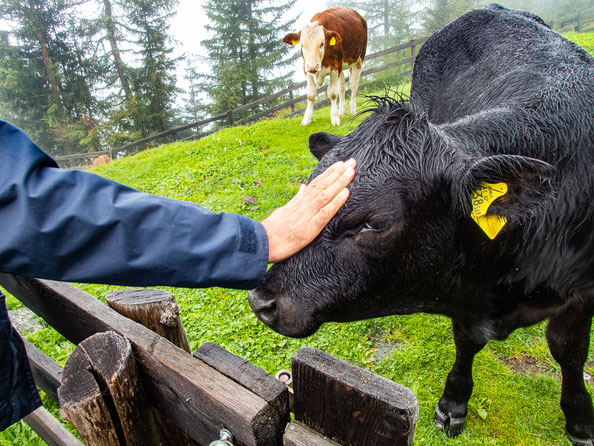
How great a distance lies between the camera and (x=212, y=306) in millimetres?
4121

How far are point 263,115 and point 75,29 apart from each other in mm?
16848

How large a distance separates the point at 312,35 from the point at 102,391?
918 cm

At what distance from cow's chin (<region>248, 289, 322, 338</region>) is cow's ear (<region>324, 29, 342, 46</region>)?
→ 877 centimetres

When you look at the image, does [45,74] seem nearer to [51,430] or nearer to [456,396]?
[51,430]

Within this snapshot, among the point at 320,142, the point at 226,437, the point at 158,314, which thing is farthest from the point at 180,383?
the point at 320,142

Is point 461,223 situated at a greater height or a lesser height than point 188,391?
greater

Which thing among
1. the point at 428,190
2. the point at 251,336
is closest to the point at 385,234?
the point at 428,190

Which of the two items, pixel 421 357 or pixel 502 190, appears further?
pixel 421 357

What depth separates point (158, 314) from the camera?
5.16 feet

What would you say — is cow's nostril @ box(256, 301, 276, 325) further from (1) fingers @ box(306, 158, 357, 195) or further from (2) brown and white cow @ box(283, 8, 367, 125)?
(2) brown and white cow @ box(283, 8, 367, 125)

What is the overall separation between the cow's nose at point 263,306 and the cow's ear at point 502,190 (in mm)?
962

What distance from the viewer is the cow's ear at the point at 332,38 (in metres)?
8.91

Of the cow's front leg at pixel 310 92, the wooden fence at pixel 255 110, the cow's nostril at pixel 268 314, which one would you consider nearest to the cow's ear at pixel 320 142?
the cow's nostril at pixel 268 314

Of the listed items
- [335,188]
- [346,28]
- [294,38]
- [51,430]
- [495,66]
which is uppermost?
[346,28]
